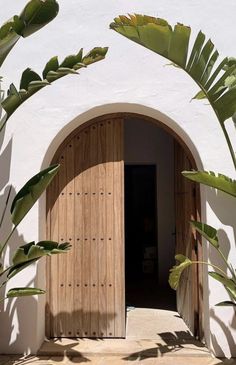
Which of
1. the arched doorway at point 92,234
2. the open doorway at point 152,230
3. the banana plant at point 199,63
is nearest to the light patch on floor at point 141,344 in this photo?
the arched doorway at point 92,234

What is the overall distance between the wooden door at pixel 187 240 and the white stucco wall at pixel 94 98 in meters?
0.41

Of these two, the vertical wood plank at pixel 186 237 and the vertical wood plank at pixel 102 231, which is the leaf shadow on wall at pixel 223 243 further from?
the vertical wood plank at pixel 102 231

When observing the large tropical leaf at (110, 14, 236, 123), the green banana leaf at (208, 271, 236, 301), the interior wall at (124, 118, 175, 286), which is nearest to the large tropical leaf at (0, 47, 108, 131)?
the large tropical leaf at (110, 14, 236, 123)

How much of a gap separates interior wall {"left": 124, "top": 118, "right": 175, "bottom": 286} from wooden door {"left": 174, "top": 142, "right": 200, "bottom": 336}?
9.82 feet

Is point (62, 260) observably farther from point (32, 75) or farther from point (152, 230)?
point (152, 230)

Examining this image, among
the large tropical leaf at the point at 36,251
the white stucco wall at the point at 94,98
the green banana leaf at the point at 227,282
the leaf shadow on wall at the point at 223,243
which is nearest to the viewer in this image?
the large tropical leaf at the point at 36,251

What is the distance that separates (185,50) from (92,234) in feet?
9.80

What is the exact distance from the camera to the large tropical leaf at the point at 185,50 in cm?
360

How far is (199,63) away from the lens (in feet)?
13.0

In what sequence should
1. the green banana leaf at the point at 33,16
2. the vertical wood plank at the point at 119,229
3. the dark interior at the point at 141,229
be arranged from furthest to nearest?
the dark interior at the point at 141,229 → the vertical wood plank at the point at 119,229 → the green banana leaf at the point at 33,16

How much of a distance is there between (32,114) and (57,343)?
10.5 feet

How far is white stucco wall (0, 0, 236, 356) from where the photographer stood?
5184 mm

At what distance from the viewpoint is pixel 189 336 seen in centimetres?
562

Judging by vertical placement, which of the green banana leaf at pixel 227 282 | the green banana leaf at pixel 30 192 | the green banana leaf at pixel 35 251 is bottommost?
the green banana leaf at pixel 227 282
